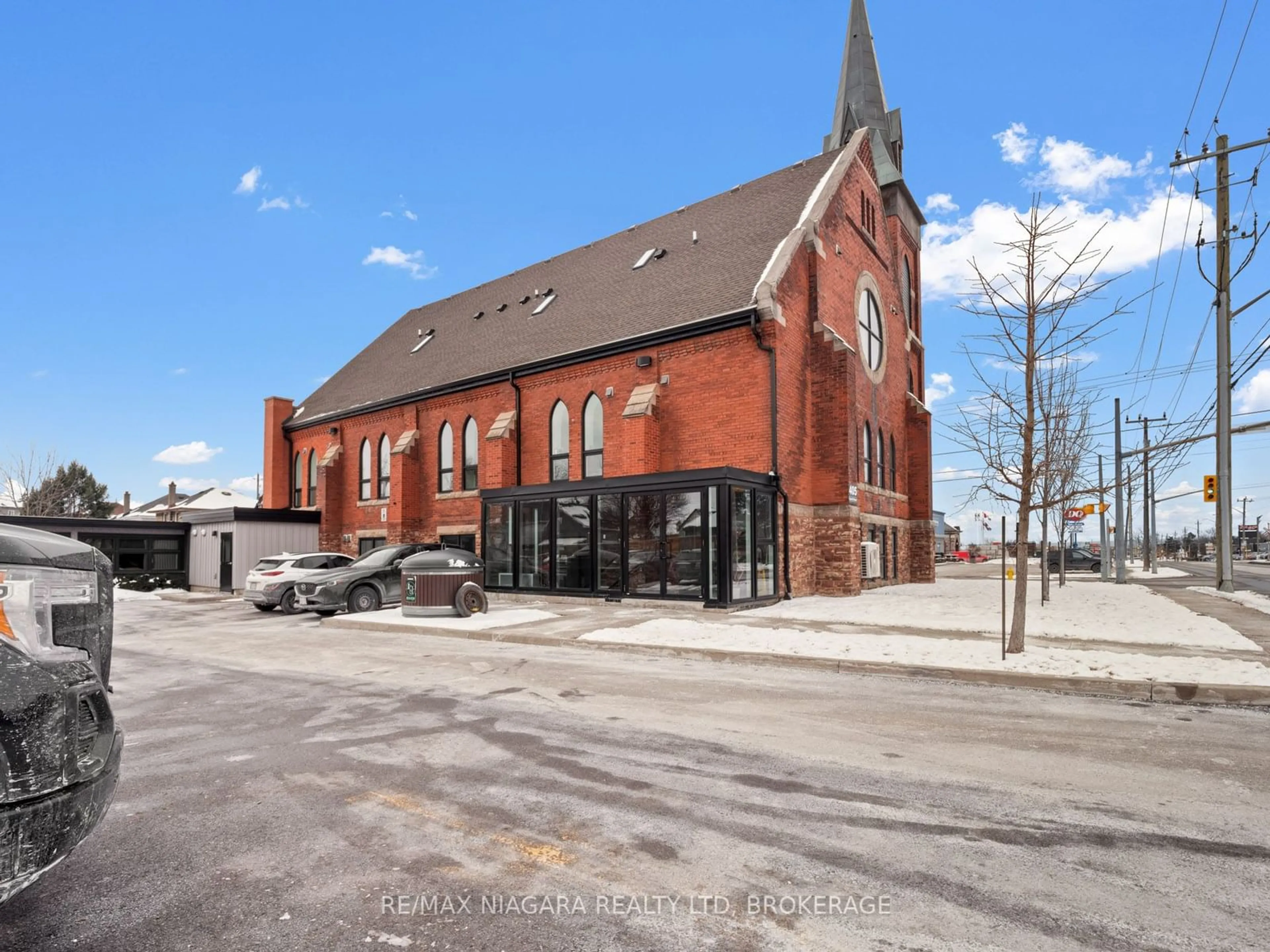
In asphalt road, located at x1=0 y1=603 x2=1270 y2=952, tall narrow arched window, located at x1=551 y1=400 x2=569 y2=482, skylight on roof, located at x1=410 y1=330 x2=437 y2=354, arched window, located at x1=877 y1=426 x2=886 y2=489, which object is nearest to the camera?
asphalt road, located at x1=0 y1=603 x2=1270 y2=952

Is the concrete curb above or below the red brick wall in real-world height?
below

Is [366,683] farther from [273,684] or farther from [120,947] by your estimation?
[120,947]

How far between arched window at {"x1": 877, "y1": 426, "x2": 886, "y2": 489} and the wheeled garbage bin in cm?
1456

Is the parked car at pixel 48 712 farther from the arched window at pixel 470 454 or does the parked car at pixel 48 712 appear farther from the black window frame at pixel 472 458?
the arched window at pixel 470 454

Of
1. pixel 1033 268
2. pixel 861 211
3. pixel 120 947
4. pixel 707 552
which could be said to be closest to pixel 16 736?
pixel 120 947

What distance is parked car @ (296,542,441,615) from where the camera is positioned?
59.8 feet

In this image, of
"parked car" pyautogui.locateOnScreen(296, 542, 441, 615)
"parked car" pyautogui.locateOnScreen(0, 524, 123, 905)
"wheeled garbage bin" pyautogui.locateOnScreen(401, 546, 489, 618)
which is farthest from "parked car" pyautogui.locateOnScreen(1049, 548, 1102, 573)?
"parked car" pyautogui.locateOnScreen(0, 524, 123, 905)

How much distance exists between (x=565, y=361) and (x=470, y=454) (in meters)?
6.11

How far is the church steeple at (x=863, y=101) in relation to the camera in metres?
31.2

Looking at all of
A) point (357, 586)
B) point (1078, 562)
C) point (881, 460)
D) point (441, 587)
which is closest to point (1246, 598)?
point (881, 460)

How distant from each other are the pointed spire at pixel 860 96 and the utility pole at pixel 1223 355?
38.0ft

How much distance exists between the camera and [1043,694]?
8.18m

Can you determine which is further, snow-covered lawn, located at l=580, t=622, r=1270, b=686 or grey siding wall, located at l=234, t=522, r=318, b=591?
grey siding wall, located at l=234, t=522, r=318, b=591

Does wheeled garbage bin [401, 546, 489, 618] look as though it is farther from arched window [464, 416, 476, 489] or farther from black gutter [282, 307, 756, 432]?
arched window [464, 416, 476, 489]
